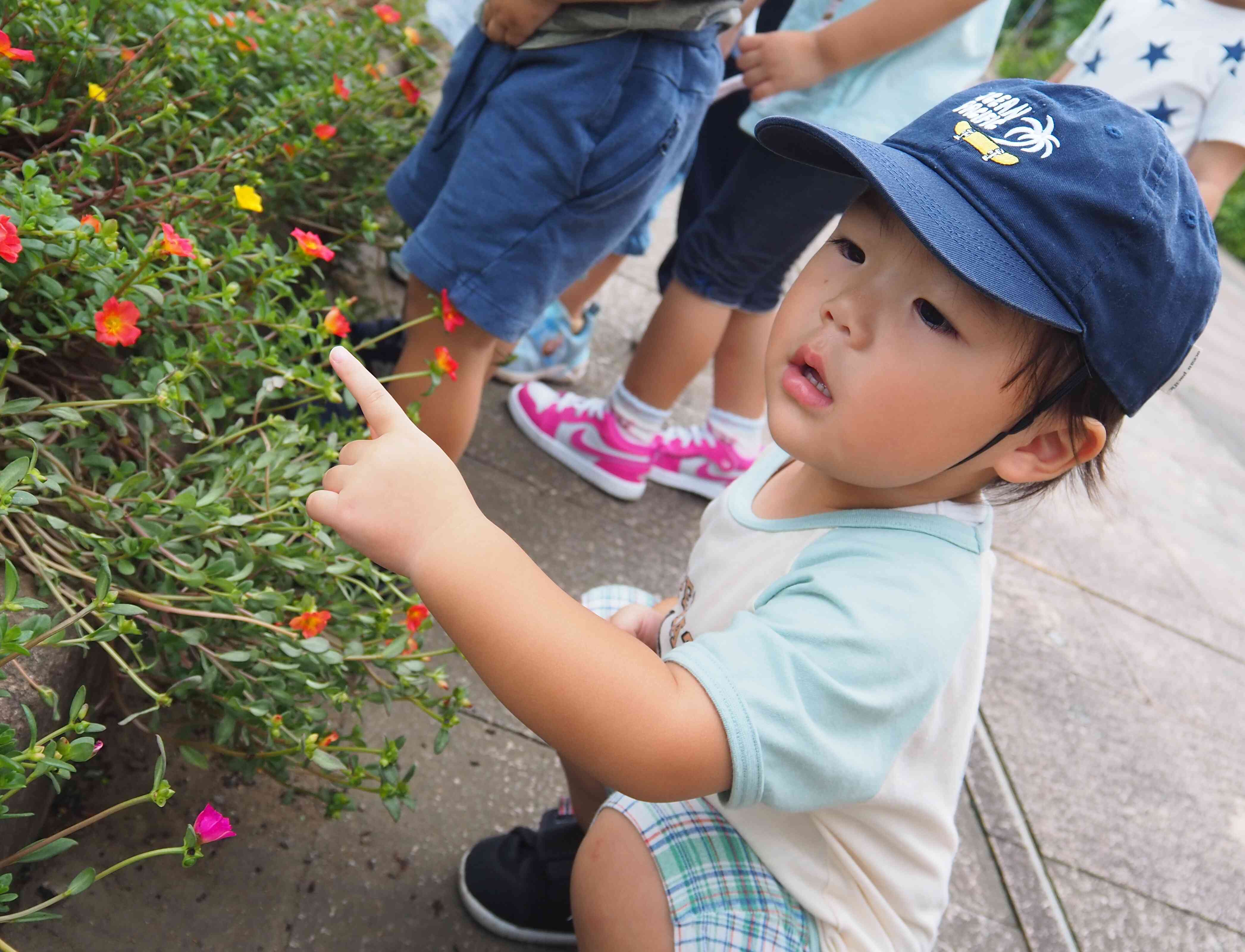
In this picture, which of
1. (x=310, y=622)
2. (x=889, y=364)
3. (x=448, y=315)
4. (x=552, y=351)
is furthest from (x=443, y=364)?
(x=552, y=351)

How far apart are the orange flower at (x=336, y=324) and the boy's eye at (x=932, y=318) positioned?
2.69ft

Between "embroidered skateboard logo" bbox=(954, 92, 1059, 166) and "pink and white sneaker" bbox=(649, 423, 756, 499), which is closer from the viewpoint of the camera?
"embroidered skateboard logo" bbox=(954, 92, 1059, 166)

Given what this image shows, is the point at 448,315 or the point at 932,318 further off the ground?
the point at 932,318

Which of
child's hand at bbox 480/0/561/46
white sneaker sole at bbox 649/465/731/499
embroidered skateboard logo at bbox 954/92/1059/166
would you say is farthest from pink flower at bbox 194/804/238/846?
white sneaker sole at bbox 649/465/731/499

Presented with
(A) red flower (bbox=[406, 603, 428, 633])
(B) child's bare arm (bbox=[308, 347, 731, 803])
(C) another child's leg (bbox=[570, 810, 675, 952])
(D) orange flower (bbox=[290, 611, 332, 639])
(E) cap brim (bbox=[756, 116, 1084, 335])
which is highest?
(E) cap brim (bbox=[756, 116, 1084, 335])

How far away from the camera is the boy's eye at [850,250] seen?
4.22 ft

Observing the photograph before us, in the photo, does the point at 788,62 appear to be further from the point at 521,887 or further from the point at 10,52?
the point at 521,887

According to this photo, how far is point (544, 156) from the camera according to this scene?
185 cm

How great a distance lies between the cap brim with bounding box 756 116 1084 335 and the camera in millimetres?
1123

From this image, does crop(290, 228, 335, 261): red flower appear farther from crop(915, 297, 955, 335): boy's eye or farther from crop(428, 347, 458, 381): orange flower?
crop(915, 297, 955, 335): boy's eye

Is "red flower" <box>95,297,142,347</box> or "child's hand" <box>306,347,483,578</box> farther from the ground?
"child's hand" <box>306,347,483,578</box>

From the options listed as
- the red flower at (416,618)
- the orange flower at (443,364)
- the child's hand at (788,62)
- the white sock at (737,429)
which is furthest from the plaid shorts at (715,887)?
the white sock at (737,429)

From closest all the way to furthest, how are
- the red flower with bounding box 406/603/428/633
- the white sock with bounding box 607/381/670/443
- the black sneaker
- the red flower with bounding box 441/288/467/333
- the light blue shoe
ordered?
1. the red flower with bounding box 406/603/428/633
2. the black sneaker
3. the red flower with bounding box 441/288/467/333
4. the white sock with bounding box 607/381/670/443
5. the light blue shoe

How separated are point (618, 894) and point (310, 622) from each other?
54 cm
